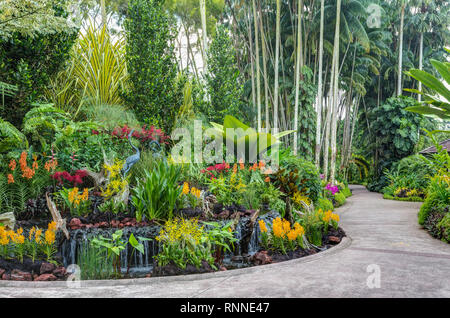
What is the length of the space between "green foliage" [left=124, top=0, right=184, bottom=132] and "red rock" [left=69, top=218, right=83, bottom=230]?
199 inches

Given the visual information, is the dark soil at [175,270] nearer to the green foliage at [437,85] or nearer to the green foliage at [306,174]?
the green foliage at [306,174]

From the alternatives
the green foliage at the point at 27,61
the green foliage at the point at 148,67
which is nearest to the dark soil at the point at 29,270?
the green foliage at the point at 27,61

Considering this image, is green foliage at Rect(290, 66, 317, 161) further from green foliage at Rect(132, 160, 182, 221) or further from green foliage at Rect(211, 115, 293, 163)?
green foliage at Rect(132, 160, 182, 221)

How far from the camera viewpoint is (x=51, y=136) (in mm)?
6477

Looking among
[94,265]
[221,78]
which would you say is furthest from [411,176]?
[94,265]

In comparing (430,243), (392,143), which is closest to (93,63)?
(430,243)

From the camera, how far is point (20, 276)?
357cm

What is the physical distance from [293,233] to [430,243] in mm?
2292

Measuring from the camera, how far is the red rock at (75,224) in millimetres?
4520

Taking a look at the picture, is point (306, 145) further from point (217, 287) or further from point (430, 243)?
point (217, 287)

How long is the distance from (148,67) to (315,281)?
7705 mm

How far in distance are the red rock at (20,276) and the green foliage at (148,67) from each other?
613cm

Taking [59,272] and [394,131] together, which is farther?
[394,131]

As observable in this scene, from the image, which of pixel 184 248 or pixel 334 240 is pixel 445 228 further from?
pixel 184 248
